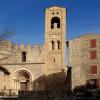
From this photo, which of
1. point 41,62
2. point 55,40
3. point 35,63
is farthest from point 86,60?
point 55,40

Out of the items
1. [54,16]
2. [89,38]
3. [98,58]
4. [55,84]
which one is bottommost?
[55,84]

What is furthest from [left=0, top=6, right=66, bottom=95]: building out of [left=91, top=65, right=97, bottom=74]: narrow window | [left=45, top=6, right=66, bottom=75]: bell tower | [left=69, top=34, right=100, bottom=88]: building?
[left=91, top=65, right=97, bottom=74]: narrow window

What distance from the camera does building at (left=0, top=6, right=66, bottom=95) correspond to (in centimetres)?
5234

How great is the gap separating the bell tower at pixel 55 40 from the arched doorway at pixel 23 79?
3216mm

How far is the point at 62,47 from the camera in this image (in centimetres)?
5572

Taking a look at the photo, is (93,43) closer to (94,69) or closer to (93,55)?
(93,55)

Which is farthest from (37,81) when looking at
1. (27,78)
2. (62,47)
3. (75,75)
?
(75,75)

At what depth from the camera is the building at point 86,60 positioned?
4134 centimetres

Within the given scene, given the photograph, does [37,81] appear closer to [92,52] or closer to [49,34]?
[49,34]

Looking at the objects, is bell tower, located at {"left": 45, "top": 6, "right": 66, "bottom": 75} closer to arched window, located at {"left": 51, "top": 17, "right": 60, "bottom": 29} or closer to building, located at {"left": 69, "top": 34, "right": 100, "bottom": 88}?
arched window, located at {"left": 51, "top": 17, "right": 60, "bottom": 29}

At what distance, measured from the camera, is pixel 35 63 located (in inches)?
2084

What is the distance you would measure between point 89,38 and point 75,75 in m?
5.22

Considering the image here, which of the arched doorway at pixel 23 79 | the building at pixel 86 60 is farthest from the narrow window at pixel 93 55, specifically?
the arched doorway at pixel 23 79

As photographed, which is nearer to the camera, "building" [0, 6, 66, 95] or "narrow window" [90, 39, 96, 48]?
"narrow window" [90, 39, 96, 48]
